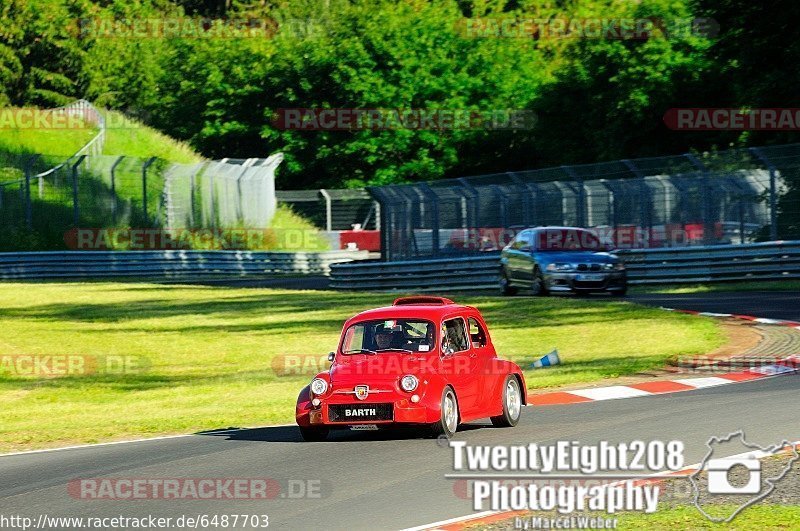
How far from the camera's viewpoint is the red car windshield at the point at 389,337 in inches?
504

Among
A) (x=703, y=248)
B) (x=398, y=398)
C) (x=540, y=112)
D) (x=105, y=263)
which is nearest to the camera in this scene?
(x=398, y=398)

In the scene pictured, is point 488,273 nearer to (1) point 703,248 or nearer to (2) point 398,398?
(1) point 703,248

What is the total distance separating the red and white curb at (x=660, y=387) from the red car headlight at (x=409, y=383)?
3353mm

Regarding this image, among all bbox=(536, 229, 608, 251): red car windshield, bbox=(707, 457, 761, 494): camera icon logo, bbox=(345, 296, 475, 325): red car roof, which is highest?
bbox=(536, 229, 608, 251): red car windshield

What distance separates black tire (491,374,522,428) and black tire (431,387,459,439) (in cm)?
65

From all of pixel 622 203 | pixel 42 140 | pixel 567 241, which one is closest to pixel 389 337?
pixel 567 241

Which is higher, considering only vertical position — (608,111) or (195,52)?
(195,52)

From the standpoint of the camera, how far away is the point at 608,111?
57250mm

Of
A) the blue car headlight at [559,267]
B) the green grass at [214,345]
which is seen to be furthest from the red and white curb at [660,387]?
the blue car headlight at [559,267]

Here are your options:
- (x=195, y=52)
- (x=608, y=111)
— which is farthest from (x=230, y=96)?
(x=608, y=111)

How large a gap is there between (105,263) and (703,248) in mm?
23182

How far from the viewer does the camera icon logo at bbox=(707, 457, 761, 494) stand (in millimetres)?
9156

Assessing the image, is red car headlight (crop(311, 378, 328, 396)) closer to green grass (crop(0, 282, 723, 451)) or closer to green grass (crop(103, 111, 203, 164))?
green grass (crop(0, 282, 723, 451))

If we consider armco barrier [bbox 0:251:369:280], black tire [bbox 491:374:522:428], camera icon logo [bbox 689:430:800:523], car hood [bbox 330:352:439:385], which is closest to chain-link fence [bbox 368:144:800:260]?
armco barrier [bbox 0:251:369:280]
